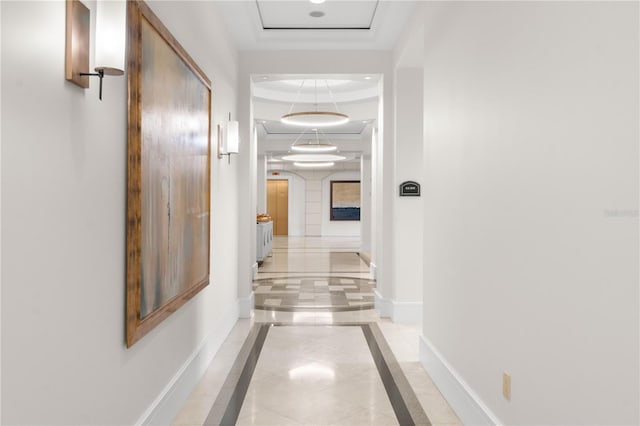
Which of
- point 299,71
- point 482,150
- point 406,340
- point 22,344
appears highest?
point 299,71

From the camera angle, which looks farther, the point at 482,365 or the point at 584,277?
the point at 482,365

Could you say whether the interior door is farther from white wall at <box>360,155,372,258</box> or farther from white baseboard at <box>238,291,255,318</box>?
white baseboard at <box>238,291,255,318</box>

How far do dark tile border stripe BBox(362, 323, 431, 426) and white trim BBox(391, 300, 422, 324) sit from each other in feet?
1.82

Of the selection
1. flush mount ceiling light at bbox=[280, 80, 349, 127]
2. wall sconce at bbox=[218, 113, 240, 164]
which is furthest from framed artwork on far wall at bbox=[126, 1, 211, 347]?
flush mount ceiling light at bbox=[280, 80, 349, 127]

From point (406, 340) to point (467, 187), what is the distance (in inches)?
93.8

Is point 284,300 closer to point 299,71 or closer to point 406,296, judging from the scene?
point 406,296

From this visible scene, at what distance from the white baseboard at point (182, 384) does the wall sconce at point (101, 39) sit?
1693 mm

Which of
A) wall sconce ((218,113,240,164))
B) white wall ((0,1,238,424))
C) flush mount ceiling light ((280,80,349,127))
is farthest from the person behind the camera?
flush mount ceiling light ((280,80,349,127))

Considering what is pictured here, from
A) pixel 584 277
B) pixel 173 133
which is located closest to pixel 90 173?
pixel 173 133

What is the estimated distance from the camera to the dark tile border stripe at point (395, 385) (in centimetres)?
307

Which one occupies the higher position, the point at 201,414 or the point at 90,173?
the point at 90,173

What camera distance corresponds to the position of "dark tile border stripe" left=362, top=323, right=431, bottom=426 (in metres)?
3.07

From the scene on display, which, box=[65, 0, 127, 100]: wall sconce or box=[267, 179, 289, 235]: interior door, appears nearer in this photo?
box=[65, 0, 127, 100]: wall sconce

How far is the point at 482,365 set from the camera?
2.67 meters
